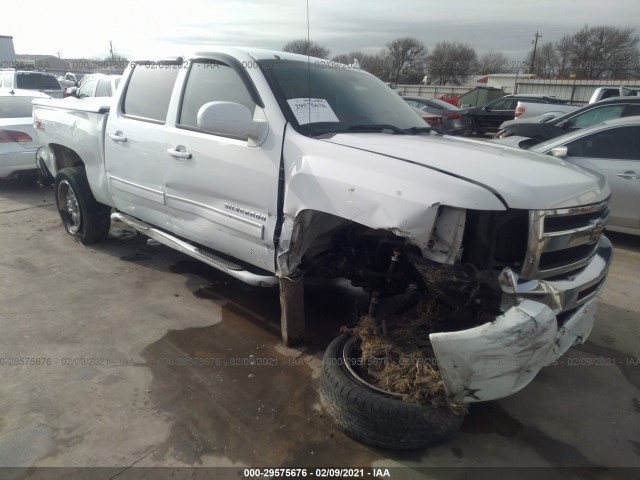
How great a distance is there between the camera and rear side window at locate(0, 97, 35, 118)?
794 cm

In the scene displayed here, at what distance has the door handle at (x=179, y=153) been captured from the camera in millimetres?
3430

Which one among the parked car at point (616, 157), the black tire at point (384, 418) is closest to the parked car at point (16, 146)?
the black tire at point (384, 418)

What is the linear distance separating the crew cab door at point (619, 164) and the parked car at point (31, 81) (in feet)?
47.1

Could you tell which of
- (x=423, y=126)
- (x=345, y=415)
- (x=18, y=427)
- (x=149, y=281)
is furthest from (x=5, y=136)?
(x=345, y=415)

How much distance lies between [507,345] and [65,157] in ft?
17.6

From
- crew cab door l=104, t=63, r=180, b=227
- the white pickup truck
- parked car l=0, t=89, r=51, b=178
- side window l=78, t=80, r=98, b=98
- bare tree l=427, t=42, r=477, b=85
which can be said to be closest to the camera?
the white pickup truck

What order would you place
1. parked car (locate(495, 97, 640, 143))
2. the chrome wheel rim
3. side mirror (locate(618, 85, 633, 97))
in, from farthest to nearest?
side mirror (locate(618, 85, 633, 97)), parked car (locate(495, 97, 640, 143)), the chrome wheel rim

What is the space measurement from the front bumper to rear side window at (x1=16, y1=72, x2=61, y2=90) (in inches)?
627

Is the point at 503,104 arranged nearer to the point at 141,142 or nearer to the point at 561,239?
the point at 141,142

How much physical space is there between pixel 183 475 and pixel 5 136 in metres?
7.11

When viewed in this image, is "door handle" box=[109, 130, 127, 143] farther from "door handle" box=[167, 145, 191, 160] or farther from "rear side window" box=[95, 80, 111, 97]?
"rear side window" box=[95, 80, 111, 97]

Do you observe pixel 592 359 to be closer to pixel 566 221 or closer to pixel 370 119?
pixel 566 221

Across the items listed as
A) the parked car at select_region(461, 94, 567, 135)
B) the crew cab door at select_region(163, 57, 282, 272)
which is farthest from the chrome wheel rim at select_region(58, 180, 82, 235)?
the parked car at select_region(461, 94, 567, 135)

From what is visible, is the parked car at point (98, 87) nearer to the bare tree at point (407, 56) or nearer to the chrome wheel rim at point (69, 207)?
the chrome wheel rim at point (69, 207)
